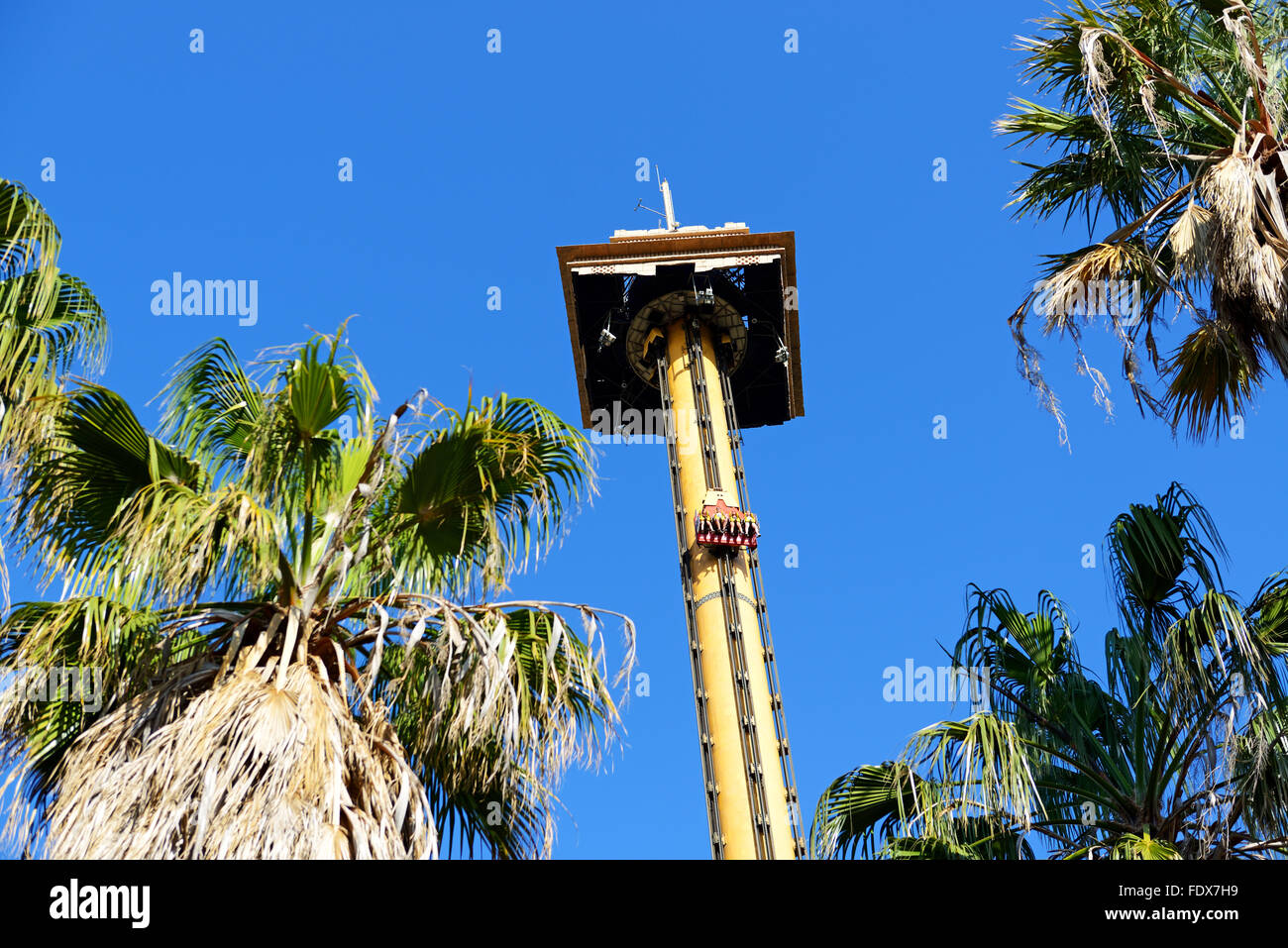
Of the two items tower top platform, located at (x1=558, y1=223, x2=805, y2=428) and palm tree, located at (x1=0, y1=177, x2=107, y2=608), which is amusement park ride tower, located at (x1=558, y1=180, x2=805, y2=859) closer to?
tower top platform, located at (x1=558, y1=223, x2=805, y2=428)

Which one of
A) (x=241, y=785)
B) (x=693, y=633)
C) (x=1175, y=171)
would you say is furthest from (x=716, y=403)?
(x=241, y=785)

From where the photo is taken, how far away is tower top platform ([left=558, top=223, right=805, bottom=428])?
2914 cm

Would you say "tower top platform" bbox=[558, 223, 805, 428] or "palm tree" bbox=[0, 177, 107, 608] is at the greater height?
"tower top platform" bbox=[558, 223, 805, 428]

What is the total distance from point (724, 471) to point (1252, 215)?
15.7 meters

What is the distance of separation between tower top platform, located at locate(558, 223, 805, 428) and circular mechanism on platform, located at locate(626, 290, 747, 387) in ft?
0.07

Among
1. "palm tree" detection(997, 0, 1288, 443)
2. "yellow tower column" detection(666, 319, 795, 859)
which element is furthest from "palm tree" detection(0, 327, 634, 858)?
"yellow tower column" detection(666, 319, 795, 859)

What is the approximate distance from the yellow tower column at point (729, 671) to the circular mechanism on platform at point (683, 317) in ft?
5.70

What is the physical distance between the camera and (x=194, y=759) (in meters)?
7.73

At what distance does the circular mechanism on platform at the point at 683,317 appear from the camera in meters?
29.3

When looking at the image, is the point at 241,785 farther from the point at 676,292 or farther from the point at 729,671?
the point at 676,292

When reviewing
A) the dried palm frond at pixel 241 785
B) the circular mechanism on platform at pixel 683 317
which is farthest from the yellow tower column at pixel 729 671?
the dried palm frond at pixel 241 785

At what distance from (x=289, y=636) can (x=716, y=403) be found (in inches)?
789
